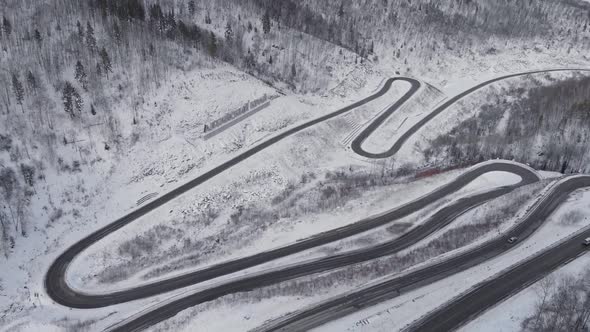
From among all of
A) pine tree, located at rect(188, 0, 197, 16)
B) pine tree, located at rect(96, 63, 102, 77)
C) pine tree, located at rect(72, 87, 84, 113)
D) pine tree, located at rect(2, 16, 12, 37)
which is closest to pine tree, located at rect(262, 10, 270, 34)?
pine tree, located at rect(188, 0, 197, 16)

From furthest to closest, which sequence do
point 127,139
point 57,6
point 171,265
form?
point 57,6 < point 127,139 < point 171,265

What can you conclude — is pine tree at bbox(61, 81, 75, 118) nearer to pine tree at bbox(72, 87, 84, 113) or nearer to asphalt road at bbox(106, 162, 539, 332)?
A: pine tree at bbox(72, 87, 84, 113)

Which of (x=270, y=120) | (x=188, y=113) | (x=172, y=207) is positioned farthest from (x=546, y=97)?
(x=172, y=207)

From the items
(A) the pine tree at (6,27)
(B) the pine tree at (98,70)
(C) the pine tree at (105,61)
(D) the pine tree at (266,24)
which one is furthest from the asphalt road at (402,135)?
(A) the pine tree at (6,27)

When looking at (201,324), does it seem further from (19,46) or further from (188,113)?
(19,46)

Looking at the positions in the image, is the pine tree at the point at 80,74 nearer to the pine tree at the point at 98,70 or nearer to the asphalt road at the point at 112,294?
the pine tree at the point at 98,70
